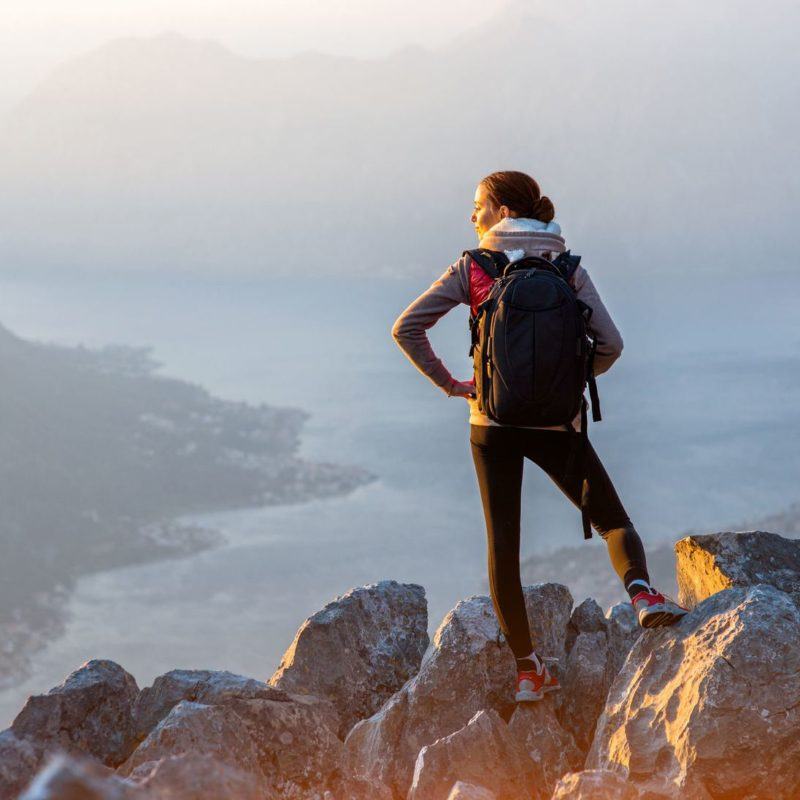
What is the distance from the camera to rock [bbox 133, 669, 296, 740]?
7.29 m

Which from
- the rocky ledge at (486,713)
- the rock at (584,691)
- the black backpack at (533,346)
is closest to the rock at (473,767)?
the rocky ledge at (486,713)

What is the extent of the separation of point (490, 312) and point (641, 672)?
8.05 feet

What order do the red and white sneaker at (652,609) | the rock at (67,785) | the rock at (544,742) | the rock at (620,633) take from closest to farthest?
the rock at (67,785), the red and white sneaker at (652,609), the rock at (544,742), the rock at (620,633)

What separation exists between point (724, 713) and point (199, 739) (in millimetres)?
3041

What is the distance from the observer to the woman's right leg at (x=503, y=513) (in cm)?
616

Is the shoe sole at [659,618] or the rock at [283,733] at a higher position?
the shoe sole at [659,618]

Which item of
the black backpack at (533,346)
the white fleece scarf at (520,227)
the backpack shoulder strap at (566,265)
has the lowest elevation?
the black backpack at (533,346)

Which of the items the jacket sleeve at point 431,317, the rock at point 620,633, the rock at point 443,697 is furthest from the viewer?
the rock at point 620,633

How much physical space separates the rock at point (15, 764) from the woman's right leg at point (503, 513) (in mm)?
2861

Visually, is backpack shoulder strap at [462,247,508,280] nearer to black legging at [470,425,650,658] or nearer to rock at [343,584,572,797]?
black legging at [470,425,650,658]

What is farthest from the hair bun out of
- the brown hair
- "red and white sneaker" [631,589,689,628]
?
"red and white sneaker" [631,589,689,628]

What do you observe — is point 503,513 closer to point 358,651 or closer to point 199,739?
point 199,739

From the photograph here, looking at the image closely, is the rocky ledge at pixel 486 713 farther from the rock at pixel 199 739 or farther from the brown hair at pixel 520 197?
the brown hair at pixel 520 197

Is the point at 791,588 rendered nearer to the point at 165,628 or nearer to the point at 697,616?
the point at 697,616
